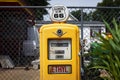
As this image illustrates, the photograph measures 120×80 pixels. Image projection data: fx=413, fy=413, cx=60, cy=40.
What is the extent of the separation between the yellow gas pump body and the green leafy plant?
41cm

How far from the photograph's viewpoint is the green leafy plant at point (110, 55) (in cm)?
677

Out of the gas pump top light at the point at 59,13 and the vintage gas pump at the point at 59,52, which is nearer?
the vintage gas pump at the point at 59,52

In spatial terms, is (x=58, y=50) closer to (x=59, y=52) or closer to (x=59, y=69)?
(x=59, y=52)

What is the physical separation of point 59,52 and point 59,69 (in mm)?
284

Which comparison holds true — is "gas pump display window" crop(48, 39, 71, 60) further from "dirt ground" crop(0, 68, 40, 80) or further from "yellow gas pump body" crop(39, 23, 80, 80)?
"dirt ground" crop(0, 68, 40, 80)

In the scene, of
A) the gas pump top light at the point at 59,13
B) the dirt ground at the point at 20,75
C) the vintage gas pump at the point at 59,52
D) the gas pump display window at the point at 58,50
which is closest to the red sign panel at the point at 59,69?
the vintage gas pump at the point at 59,52

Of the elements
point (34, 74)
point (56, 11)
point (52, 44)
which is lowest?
point (34, 74)

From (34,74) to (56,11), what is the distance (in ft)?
19.3

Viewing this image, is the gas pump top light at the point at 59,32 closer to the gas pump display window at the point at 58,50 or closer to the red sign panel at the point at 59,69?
the gas pump display window at the point at 58,50

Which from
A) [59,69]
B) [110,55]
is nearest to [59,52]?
[59,69]

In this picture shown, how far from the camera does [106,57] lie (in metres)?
6.93

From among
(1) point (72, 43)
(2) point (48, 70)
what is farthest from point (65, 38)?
(2) point (48, 70)

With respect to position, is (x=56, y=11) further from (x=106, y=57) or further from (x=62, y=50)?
(x=106, y=57)

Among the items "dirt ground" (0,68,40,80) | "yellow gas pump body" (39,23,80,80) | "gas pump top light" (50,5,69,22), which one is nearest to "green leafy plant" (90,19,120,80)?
"yellow gas pump body" (39,23,80,80)
